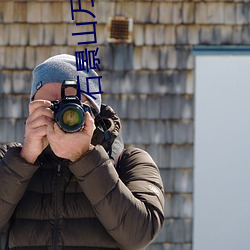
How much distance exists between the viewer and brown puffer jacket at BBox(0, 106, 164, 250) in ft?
5.30

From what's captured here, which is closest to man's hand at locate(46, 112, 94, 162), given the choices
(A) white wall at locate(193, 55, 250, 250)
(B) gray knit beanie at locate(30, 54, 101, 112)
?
(B) gray knit beanie at locate(30, 54, 101, 112)

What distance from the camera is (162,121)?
563 centimetres

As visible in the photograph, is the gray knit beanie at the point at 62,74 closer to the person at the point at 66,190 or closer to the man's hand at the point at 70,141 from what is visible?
the person at the point at 66,190

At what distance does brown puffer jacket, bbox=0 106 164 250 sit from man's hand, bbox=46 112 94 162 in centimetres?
2

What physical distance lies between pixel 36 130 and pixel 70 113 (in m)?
0.11

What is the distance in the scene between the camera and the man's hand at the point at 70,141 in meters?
1.59

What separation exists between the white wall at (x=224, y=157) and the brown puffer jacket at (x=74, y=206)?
3975 millimetres

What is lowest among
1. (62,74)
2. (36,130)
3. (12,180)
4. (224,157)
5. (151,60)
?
(224,157)

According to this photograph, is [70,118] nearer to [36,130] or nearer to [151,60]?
[36,130]

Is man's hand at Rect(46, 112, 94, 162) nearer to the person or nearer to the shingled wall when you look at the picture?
the person

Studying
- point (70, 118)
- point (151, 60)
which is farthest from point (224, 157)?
point (70, 118)

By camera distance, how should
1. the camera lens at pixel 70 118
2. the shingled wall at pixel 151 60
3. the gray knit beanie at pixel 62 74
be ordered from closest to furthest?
the camera lens at pixel 70 118, the gray knit beanie at pixel 62 74, the shingled wall at pixel 151 60

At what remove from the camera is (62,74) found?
5.65 feet

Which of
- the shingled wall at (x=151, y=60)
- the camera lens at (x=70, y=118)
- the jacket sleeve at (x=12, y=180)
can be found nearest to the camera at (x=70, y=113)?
the camera lens at (x=70, y=118)
